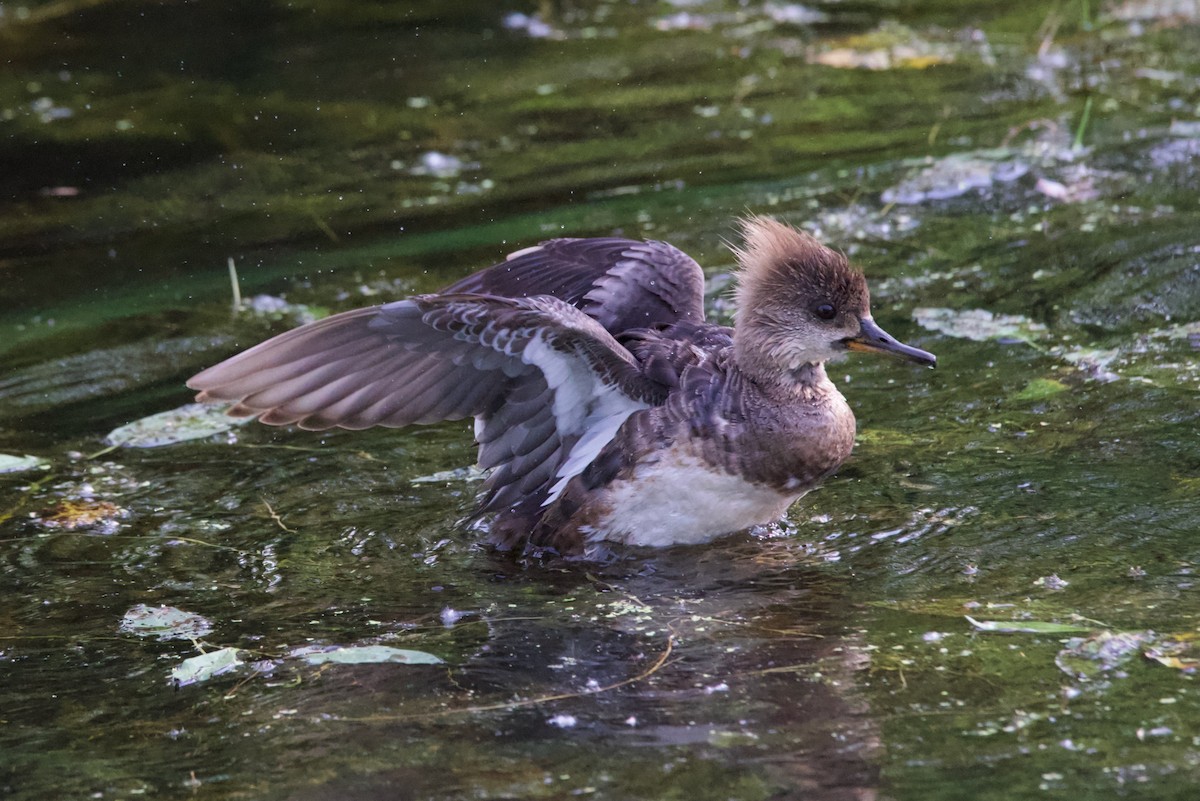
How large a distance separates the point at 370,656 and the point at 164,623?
0.74 metres

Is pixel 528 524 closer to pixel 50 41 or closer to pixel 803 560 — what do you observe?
pixel 803 560

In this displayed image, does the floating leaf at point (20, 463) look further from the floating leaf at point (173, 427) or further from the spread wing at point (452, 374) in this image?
the spread wing at point (452, 374)

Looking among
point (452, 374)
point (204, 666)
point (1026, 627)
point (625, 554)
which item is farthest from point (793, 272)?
point (204, 666)

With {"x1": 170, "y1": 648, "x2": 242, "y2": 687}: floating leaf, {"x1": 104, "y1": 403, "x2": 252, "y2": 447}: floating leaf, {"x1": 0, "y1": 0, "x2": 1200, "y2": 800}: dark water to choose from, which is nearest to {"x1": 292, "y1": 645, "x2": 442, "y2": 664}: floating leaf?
{"x1": 0, "y1": 0, "x2": 1200, "y2": 800}: dark water

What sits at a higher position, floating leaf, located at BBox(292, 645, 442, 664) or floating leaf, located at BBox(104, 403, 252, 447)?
floating leaf, located at BBox(104, 403, 252, 447)

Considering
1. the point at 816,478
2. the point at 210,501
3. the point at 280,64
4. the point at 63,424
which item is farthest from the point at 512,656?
the point at 280,64

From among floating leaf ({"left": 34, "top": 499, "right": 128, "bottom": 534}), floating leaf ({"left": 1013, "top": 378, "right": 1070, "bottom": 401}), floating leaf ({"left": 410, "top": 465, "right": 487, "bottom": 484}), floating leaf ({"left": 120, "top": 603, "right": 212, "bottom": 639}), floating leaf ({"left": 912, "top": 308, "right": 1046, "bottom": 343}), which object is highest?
floating leaf ({"left": 912, "top": 308, "right": 1046, "bottom": 343})

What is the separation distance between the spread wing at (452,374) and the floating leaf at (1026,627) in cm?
137

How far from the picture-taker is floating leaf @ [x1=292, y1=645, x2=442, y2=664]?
4145mm

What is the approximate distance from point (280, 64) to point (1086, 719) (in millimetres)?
8148

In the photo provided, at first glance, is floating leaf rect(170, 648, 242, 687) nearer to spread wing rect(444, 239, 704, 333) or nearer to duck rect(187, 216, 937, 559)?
duck rect(187, 216, 937, 559)

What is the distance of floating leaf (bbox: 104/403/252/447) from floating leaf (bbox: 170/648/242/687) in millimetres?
1902

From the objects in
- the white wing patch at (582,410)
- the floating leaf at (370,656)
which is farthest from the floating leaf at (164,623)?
the white wing patch at (582,410)

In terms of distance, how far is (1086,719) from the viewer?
139 inches
